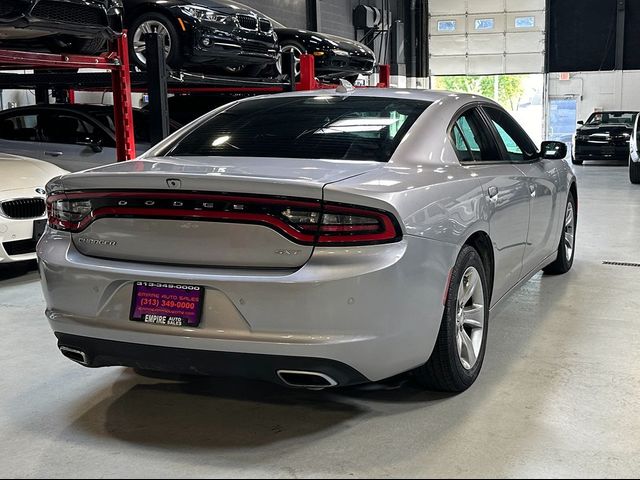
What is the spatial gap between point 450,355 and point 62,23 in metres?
4.06

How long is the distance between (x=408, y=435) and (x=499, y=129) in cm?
198

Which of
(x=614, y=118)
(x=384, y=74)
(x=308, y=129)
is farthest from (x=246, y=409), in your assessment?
(x=614, y=118)

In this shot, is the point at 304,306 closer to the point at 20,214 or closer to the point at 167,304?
the point at 167,304

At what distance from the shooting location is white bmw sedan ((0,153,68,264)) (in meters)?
5.41

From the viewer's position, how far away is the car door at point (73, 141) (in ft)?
24.9

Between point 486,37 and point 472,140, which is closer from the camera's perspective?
point 472,140

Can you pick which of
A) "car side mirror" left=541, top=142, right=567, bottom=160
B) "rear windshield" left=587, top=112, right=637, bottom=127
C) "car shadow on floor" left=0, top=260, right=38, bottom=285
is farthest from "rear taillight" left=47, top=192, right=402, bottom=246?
"rear windshield" left=587, top=112, right=637, bottom=127

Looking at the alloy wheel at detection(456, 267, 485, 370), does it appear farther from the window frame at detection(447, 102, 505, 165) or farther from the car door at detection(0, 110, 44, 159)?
the car door at detection(0, 110, 44, 159)

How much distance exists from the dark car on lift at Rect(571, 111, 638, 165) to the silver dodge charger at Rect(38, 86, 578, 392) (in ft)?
45.3

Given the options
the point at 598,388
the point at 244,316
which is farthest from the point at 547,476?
the point at 244,316

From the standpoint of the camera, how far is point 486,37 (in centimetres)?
2298

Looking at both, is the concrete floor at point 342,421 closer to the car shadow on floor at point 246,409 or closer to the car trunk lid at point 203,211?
the car shadow on floor at point 246,409

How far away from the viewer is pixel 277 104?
3732 millimetres

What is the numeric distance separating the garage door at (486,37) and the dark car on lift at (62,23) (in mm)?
18368
